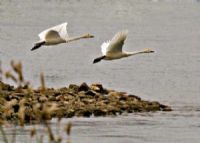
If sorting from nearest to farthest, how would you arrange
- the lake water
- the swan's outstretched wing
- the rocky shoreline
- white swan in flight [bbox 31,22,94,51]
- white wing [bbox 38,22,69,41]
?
1. the swan's outstretched wing
2. white swan in flight [bbox 31,22,94,51]
3. white wing [bbox 38,22,69,41]
4. the lake water
5. the rocky shoreline

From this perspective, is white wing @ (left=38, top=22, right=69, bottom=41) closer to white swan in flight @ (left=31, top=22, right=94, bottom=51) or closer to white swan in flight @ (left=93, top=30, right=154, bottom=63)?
white swan in flight @ (left=31, top=22, right=94, bottom=51)

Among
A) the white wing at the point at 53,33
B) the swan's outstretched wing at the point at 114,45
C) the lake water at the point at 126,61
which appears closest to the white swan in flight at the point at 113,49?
the swan's outstretched wing at the point at 114,45

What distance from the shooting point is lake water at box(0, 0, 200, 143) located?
26.5 metres

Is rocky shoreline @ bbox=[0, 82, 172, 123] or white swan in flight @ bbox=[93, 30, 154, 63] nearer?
white swan in flight @ bbox=[93, 30, 154, 63]

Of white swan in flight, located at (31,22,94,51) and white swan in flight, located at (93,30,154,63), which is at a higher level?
white swan in flight, located at (31,22,94,51)

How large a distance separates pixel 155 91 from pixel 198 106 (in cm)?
495

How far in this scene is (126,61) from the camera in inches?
1932

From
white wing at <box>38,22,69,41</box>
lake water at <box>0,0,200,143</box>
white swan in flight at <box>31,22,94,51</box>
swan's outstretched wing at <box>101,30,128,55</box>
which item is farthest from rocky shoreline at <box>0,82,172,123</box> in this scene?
swan's outstretched wing at <box>101,30,128,55</box>

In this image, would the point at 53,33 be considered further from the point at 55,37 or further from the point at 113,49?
the point at 113,49

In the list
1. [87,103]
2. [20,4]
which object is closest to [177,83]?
[87,103]

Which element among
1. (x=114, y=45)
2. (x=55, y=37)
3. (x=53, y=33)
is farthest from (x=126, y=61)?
(x=114, y=45)

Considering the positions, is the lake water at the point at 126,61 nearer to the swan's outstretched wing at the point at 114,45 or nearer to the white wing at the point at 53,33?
the white wing at the point at 53,33

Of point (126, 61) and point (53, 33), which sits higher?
point (126, 61)

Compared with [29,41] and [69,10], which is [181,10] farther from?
[29,41]
